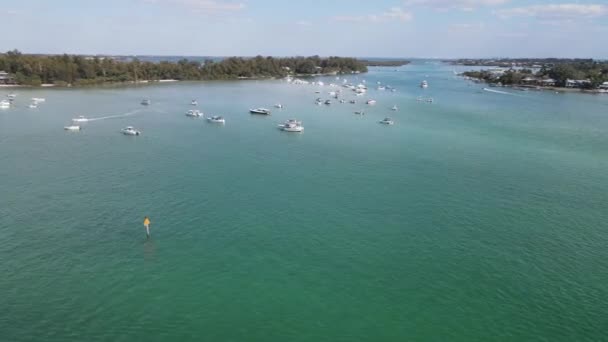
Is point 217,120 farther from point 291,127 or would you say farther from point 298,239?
point 298,239

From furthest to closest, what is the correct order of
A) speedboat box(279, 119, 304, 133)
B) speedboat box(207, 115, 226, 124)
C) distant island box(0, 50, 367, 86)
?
distant island box(0, 50, 367, 86), speedboat box(207, 115, 226, 124), speedboat box(279, 119, 304, 133)

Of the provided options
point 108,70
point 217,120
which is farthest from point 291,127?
point 108,70

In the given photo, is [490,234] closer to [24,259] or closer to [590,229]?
[590,229]

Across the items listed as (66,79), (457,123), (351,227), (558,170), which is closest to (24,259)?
(351,227)

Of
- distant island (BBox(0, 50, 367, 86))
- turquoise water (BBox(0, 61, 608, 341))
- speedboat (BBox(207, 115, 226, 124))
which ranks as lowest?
turquoise water (BBox(0, 61, 608, 341))

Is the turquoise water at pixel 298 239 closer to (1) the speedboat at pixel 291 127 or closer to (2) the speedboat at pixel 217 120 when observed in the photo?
(1) the speedboat at pixel 291 127

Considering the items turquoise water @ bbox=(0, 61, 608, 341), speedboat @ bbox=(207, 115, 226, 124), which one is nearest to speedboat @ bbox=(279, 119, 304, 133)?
turquoise water @ bbox=(0, 61, 608, 341)

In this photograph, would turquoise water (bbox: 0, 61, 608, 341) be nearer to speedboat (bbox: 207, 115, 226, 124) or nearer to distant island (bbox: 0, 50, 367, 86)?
speedboat (bbox: 207, 115, 226, 124)
